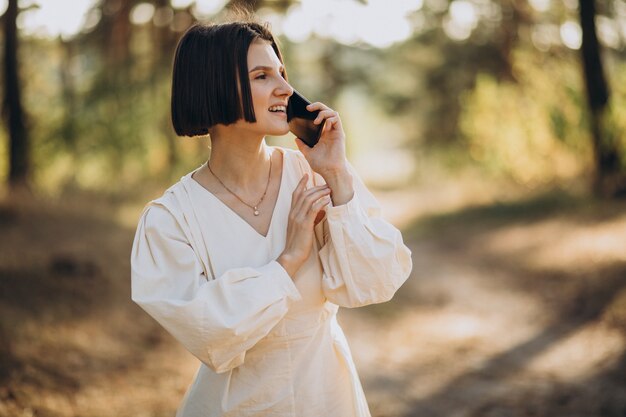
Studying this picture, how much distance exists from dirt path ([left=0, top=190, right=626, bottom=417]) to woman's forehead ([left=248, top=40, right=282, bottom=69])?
3.51m

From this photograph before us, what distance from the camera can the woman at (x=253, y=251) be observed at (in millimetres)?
1793

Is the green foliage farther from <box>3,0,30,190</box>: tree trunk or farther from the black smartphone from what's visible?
the black smartphone

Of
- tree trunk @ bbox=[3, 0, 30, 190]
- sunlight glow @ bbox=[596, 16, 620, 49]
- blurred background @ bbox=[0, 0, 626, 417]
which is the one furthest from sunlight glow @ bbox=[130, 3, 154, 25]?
sunlight glow @ bbox=[596, 16, 620, 49]

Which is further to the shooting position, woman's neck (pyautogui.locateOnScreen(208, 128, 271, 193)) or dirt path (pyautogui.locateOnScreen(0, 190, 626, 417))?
dirt path (pyautogui.locateOnScreen(0, 190, 626, 417))

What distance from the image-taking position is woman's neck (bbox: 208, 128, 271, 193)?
2.07 m

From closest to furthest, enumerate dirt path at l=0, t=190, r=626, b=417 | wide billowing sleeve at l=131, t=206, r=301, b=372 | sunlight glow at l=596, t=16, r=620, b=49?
1. wide billowing sleeve at l=131, t=206, r=301, b=372
2. dirt path at l=0, t=190, r=626, b=417
3. sunlight glow at l=596, t=16, r=620, b=49

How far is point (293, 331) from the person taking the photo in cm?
196

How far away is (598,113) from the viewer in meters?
10.9

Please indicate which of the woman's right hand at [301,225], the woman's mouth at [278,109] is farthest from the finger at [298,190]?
the woman's mouth at [278,109]

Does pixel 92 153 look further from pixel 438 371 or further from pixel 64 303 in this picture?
pixel 438 371

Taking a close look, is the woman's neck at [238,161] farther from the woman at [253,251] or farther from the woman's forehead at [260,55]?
the woman's forehead at [260,55]

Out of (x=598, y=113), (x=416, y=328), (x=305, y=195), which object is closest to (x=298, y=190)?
(x=305, y=195)

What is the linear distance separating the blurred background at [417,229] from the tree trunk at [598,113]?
3 cm

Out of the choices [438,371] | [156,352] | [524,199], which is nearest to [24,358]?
[156,352]
